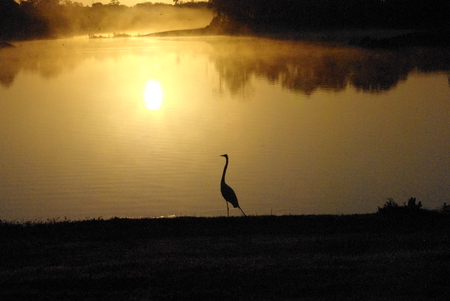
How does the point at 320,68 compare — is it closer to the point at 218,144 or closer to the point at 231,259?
the point at 218,144

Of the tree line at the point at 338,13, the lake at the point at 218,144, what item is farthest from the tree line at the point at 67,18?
the lake at the point at 218,144

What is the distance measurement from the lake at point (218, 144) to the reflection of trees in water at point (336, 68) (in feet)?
1.27

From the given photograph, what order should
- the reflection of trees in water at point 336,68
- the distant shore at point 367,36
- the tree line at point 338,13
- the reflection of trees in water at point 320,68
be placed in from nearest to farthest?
the reflection of trees in water at point 336,68
the reflection of trees in water at point 320,68
the distant shore at point 367,36
the tree line at point 338,13

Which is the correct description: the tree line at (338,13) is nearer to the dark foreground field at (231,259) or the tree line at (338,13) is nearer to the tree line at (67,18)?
the tree line at (67,18)

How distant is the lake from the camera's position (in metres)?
12.7

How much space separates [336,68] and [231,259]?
41577 millimetres

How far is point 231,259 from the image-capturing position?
6.99 meters

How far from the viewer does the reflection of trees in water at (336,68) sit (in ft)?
117

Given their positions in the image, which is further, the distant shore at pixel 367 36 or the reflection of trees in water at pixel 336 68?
the distant shore at pixel 367 36

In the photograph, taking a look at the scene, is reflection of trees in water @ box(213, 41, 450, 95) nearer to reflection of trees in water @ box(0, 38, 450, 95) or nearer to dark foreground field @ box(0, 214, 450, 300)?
reflection of trees in water @ box(0, 38, 450, 95)

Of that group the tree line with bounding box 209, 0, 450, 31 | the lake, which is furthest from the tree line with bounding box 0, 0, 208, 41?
the lake

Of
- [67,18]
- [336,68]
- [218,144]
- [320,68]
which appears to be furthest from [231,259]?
[67,18]

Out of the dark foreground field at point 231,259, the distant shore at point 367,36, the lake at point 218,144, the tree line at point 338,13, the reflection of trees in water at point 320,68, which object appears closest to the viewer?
the dark foreground field at point 231,259

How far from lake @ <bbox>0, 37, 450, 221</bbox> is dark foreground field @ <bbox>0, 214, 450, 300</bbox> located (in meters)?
Answer: 2.97
